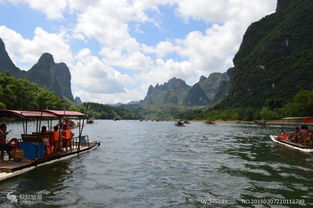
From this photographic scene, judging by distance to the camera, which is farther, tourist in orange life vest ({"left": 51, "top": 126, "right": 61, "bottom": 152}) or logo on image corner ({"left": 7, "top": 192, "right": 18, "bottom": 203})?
tourist in orange life vest ({"left": 51, "top": 126, "right": 61, "bottom": 152})

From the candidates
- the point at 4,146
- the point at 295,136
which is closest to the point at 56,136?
the point at 4,146

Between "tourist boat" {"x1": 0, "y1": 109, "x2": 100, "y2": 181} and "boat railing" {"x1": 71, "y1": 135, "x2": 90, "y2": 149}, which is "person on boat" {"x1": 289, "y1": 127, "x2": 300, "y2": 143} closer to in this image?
"boat railing" {"x1": 71, "y1": 135, "x2": 90, "y2": 149}

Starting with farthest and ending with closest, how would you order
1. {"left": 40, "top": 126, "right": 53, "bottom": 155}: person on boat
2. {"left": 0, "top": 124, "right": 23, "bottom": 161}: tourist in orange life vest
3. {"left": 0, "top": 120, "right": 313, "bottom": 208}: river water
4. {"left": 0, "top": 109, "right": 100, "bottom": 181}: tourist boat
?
1. {"left": 40, "top": 126, "right": 53, "bottom": 155}: person on boat
2. {"left": 0, "top": 124, "right": 23, "bottom": 161}: tourist in orange life vest
3. {"left": 0, "top": 109, "right": 100, "bottom": 181}: tourist boat
4. {"left": 0, "top": 120, "right": 313, "bottom": 208}: river water

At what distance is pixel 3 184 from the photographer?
1619 cm

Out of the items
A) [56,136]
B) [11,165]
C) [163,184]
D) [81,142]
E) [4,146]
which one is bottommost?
[163,184]

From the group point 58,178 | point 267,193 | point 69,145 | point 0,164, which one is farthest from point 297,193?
point 69,145

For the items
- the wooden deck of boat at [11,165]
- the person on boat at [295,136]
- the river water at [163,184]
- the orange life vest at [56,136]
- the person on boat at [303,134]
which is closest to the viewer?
the river water at [163,184]

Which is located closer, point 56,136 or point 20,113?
point 20,113

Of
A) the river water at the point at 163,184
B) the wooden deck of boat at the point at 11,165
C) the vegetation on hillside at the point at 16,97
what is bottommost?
the river water at the point at 163,184

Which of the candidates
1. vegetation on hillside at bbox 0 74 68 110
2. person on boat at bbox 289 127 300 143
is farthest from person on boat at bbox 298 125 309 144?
vegetation on hillside at bbox 0 74 68 110

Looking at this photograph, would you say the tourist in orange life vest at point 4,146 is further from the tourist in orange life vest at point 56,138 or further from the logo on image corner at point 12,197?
the logo on image corner at point 12,197

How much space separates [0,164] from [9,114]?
356cm

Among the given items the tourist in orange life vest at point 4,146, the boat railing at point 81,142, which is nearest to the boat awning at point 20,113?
the tourist in orange life vest at point 4,146

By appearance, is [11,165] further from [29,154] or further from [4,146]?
[29,154]
